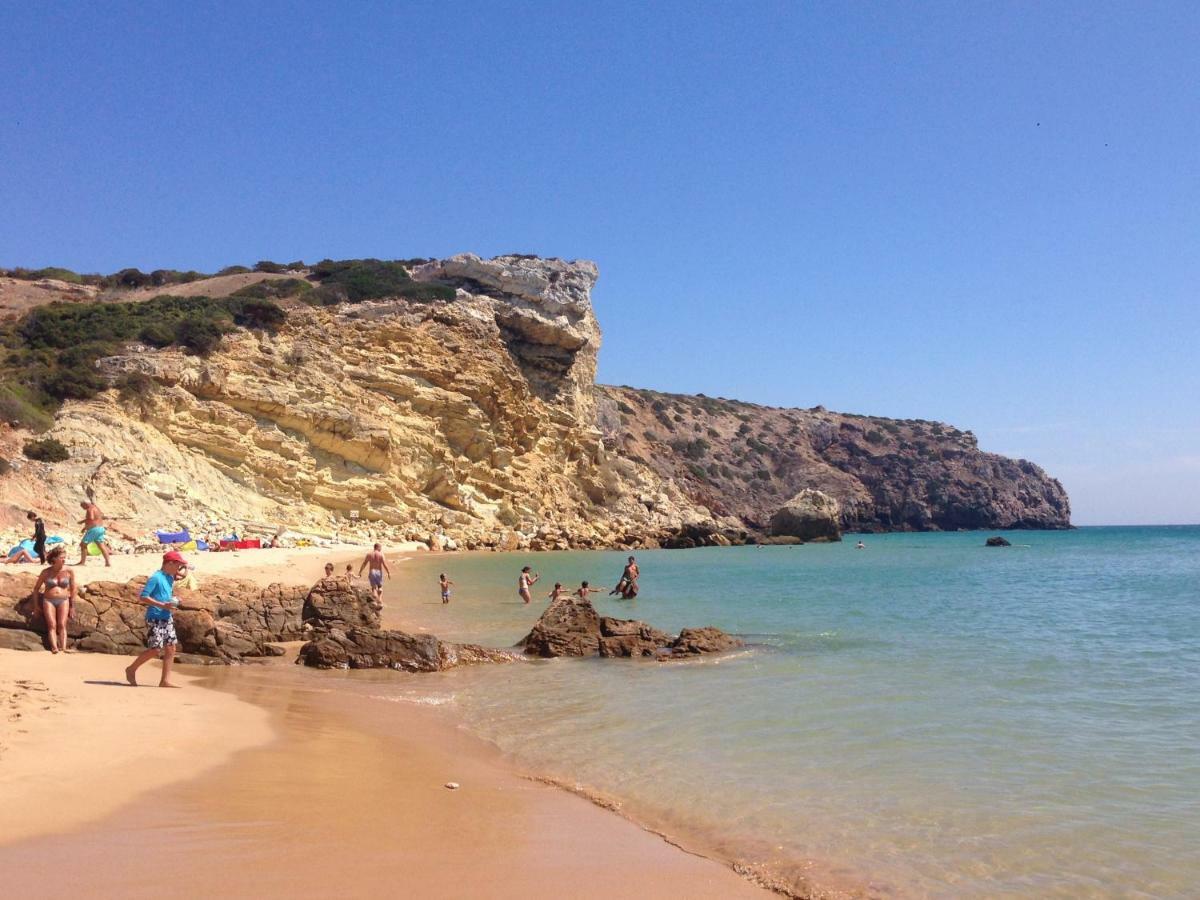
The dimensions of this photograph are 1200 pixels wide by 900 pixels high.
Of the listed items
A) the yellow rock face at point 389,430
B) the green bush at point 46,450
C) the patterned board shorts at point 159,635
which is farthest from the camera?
the yellow rock face at point 389,430

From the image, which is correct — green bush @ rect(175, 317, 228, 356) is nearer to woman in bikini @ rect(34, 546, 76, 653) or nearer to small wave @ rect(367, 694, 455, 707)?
woman in bikini @ rect(34, 546, 76, 653)

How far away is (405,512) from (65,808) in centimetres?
3264

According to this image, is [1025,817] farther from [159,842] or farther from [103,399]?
[103,399]

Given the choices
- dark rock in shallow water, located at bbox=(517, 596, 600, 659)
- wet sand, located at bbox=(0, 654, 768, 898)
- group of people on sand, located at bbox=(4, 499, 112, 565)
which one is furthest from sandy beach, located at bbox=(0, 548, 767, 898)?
group of people on sand, located at bbox=(4, 499, 112, 565)

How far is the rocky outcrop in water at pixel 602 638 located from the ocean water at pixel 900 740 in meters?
0.47

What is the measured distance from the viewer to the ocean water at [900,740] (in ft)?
14.0

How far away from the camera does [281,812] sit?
4160 millimetres

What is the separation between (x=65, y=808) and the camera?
12.6ft

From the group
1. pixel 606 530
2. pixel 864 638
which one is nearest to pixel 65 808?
pixel 864 638

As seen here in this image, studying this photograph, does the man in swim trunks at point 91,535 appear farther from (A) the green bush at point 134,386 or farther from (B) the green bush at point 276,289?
(B) the green bush at point 276,289

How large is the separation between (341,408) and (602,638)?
86.1ft

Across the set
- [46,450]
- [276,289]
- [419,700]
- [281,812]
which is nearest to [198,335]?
[46,450]

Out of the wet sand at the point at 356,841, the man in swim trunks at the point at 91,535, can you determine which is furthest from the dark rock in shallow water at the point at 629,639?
the man in swim trunks at the point at 91,535

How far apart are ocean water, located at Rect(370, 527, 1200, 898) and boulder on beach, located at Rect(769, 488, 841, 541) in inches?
1729
